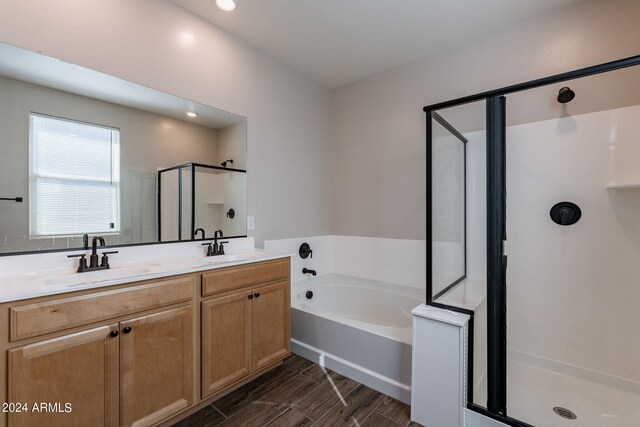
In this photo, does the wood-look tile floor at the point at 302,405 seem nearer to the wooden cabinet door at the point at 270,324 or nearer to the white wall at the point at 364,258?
the wooden cabinet door at the point at 270,324

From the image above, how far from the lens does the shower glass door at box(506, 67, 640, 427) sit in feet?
5.90

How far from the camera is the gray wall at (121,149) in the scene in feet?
4.76

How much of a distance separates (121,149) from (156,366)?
4.36 ft

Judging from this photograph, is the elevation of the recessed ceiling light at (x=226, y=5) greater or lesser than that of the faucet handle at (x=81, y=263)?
greater

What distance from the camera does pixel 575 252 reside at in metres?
2.03

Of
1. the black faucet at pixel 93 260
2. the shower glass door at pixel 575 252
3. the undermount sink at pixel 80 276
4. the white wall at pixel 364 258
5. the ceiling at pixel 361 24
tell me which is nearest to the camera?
the undermount sink at pixel 80 276

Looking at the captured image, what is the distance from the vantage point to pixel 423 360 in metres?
1.66

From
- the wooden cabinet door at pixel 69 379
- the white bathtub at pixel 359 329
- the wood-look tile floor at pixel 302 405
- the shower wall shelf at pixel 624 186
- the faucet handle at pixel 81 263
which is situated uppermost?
the shower wall shelf at pixel 624 186

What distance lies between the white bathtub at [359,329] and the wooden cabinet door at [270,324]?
10.8 inches

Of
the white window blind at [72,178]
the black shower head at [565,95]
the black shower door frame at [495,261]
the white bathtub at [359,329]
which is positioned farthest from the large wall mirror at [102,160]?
the black shower head at [565,95]

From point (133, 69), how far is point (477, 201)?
2.47 meters

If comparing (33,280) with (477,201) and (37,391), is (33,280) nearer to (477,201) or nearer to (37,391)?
(37,391)

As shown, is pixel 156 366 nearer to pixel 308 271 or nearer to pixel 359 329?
pixel 359 329

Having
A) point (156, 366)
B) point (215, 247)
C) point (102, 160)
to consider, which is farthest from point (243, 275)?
point (102, 160)
